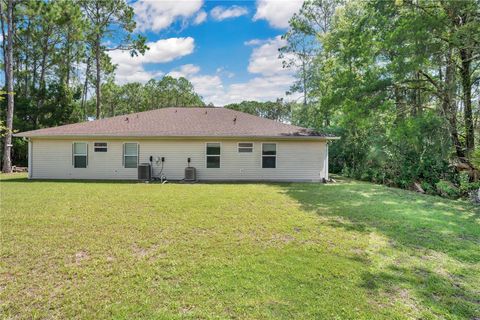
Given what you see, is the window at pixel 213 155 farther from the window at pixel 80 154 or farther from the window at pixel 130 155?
the window at pixel 80 154

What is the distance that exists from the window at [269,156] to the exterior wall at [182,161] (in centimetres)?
18

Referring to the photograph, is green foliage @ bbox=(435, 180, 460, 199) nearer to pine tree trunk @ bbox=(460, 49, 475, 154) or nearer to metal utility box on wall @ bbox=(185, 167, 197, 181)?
pine tree trunk @ bbox=(460, 49, 475, 154)

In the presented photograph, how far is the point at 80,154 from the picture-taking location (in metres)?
12.1

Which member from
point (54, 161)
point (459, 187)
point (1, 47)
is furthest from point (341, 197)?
point (1, 47)

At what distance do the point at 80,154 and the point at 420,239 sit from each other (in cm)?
1296

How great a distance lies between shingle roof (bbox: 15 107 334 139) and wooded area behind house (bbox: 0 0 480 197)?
235 cm

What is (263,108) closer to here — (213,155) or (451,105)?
(213,155)

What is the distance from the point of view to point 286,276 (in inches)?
129

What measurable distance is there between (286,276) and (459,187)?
11.4 meters

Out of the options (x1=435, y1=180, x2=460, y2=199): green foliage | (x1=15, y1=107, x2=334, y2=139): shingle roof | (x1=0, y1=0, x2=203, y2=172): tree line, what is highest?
(x1=0, y1=0, x2=203, y2=172): tree line

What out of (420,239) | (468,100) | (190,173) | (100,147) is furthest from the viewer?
(100,147)

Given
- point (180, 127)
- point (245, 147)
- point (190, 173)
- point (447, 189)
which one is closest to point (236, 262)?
point (190, 173)

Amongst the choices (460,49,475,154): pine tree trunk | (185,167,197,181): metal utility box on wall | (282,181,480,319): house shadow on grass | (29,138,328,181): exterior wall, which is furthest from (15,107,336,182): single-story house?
(460,49,475,154): pine tree trunk

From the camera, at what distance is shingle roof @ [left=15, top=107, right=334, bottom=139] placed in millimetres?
11695
